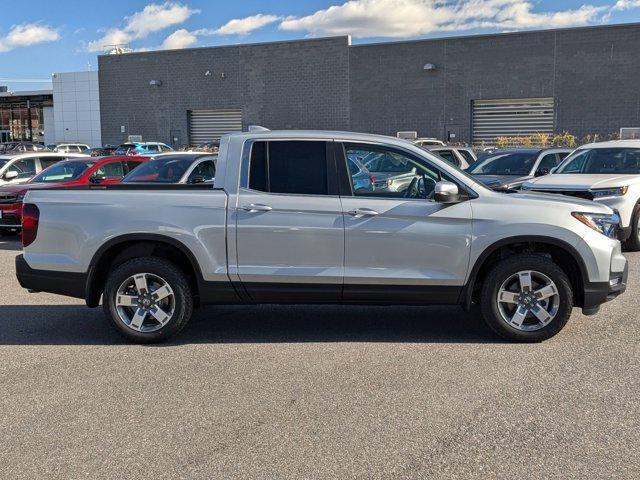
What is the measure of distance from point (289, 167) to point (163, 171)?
6.65 metres

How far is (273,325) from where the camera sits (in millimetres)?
6848

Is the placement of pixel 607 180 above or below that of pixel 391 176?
below

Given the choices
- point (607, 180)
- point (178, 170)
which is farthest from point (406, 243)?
point (178, 170)

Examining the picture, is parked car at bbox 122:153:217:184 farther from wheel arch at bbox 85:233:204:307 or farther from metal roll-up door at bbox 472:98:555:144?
metal roll-up door at bbox 472:98:555:144

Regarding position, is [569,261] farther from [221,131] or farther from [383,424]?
[221,131]

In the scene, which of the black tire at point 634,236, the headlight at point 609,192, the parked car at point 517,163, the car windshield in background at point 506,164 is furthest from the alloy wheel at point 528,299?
the car windshield in background at point 506,164

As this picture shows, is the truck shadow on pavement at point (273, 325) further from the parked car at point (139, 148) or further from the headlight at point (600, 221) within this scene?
the parked car at point (139, 148)

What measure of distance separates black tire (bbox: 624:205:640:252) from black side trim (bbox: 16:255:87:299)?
8660 mm

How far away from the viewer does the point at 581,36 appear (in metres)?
34.6

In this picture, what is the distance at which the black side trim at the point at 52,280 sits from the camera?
240 inches

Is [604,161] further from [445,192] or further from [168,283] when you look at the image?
[168,283]

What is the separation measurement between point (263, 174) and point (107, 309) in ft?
6.16

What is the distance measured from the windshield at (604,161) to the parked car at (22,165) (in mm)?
11302

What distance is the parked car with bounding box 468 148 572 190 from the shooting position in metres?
13.8
